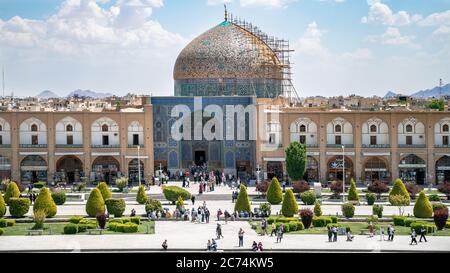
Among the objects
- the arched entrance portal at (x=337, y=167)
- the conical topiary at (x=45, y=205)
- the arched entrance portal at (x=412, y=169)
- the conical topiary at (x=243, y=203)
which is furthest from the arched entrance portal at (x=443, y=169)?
the conical topiary at (x=45, y=205)

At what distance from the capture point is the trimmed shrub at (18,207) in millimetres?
24938

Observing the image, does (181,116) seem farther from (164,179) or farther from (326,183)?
(326,183)

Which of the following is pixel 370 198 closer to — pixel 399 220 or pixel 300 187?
pixel 300 187

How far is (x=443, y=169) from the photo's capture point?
35.5 m

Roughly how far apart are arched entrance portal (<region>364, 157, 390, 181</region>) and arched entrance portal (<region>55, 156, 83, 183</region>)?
1230 centimetres

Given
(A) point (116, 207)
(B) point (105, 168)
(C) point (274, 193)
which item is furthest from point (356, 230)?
(B) point (105, 168)

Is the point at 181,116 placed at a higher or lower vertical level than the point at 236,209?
higher

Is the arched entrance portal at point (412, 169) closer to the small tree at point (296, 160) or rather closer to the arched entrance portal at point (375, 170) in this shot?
the arched entrance portal at point (375, 170)

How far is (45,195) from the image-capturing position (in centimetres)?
2442

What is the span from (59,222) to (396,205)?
405 inches

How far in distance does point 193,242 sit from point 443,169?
1840cm

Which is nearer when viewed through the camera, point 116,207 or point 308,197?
point 116,207
